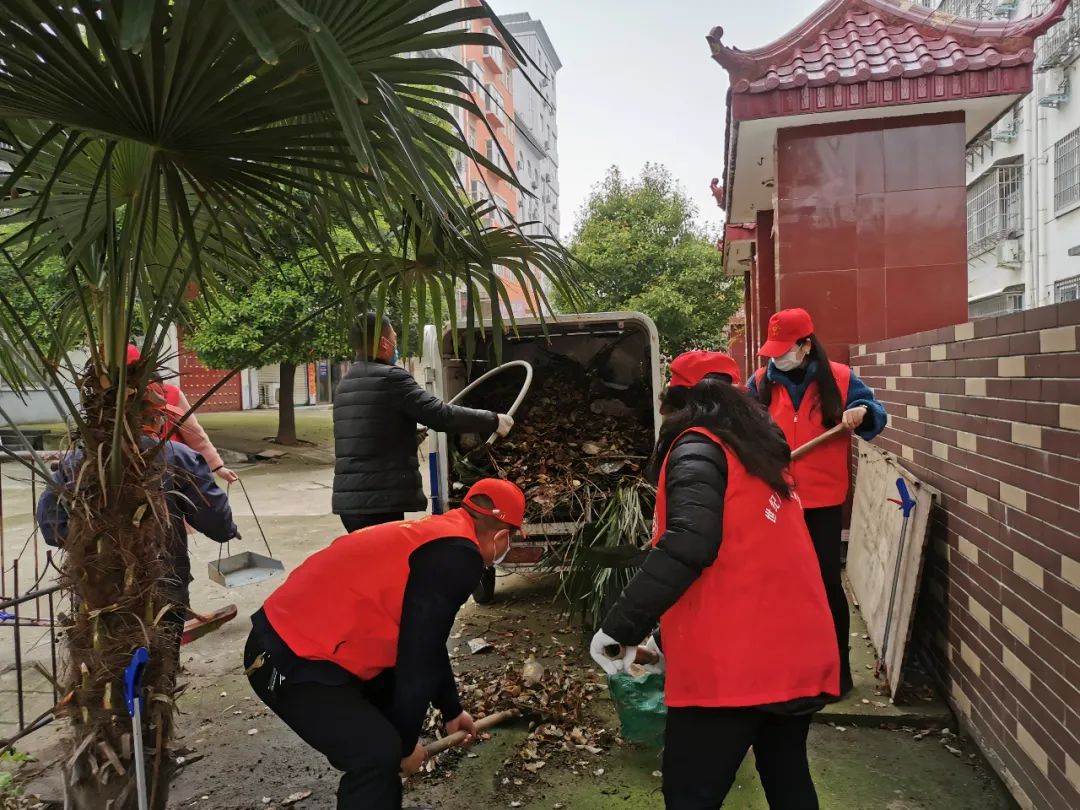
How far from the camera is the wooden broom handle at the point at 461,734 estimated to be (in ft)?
8.46

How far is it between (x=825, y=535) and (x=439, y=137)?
7.81 feet

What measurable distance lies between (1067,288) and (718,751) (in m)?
15.5

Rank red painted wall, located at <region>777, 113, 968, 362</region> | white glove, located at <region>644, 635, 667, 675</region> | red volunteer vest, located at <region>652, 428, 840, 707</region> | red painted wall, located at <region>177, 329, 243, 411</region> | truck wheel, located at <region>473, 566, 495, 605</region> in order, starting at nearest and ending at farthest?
1. red volunteer vest, located at <region>652, 428, 840, 707</region>
2. white glove, located at <region>644, 635, 667, 675</region>
3. truck wheel, located at <region>473, 566, 495, 605</region>
4. red painted wall, located at <region>777, 113, 968, 362</region>
5. red painted wall, located at <region>177, 329, 243, 411</region>

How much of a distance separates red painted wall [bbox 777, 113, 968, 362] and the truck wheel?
3037 mm

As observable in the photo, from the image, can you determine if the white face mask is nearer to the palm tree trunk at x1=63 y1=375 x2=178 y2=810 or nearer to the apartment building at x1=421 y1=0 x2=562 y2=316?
the palm tree trunk at x1=63 y1=375 x2=178 y2=810

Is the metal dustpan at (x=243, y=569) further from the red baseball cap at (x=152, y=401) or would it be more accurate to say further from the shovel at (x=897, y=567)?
the shovel at (x=897, y=567)

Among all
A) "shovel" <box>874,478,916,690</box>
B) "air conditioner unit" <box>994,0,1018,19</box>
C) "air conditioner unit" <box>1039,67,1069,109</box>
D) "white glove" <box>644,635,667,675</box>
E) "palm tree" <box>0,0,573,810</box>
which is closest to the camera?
"palm tree" <box>0,0,573,810</box>

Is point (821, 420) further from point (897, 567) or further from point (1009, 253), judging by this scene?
point (1009, 253)

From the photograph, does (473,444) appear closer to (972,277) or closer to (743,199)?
(743,199)

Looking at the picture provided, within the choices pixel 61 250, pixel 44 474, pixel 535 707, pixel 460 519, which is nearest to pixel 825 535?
pixel 535 707

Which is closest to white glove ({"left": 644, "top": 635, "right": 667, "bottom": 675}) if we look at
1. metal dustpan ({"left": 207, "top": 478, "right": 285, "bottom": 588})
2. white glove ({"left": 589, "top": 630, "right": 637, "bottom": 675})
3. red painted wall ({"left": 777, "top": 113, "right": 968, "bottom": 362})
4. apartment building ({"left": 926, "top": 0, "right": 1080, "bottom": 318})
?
white glove ({"left": 589, "top": 630, "right": 637, "bottom": 675})

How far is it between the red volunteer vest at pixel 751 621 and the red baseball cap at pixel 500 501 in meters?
0.59

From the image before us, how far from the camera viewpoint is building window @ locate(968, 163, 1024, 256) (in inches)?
610

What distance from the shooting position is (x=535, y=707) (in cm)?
334
